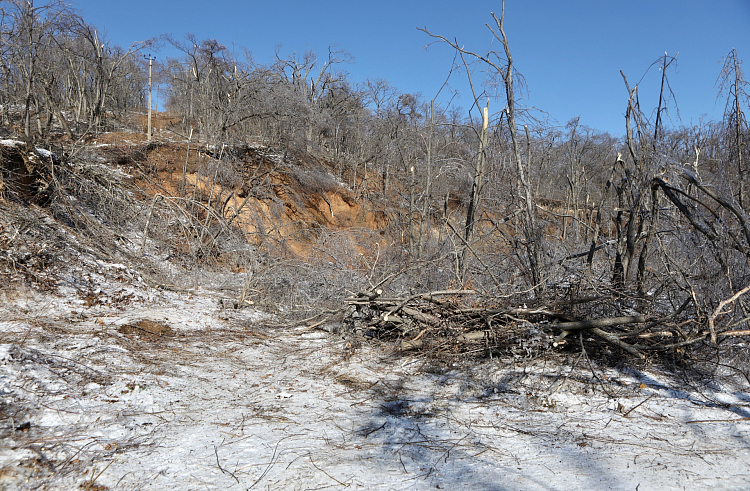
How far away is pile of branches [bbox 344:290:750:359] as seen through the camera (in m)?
4.80

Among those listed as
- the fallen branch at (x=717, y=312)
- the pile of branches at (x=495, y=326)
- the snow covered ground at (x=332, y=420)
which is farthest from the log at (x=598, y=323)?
the fallen branch at (x=717, y=312)

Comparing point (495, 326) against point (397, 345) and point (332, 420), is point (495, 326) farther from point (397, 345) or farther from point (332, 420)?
point (332, 420)

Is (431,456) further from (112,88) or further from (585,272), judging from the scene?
(112,88)

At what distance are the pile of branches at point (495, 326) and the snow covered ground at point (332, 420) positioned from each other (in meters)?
0.26

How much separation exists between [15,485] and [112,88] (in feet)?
76.7

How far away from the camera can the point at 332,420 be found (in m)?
4.06

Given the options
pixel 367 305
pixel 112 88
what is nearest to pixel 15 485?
pixel 367 305

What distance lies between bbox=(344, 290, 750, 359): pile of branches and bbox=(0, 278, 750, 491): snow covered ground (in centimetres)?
26

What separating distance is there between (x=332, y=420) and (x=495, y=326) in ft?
7.56

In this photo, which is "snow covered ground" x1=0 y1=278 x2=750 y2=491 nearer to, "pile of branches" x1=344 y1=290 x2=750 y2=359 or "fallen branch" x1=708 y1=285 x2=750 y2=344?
"pile of branches" x1=344 y1=290 x2=750 y2=359

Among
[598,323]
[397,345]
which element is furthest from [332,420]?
[598,323]

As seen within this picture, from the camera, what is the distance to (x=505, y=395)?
459cm

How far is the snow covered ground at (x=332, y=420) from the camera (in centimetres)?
307

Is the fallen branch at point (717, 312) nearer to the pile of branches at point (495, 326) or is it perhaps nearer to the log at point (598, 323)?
the pile of branches at point (495, 326)
